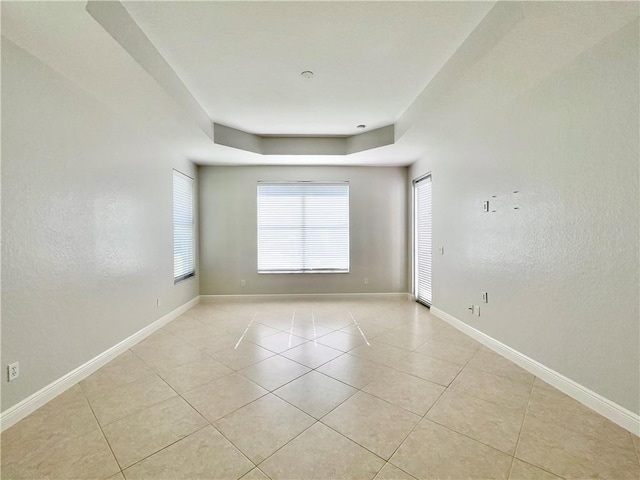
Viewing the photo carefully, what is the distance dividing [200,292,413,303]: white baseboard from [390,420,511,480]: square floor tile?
377 cm

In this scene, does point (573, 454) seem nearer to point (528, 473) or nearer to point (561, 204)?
point (528, 473)

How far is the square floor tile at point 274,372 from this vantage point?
2.40m

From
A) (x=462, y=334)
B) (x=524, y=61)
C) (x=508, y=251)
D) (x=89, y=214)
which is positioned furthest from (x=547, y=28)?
(x=89, y=214)

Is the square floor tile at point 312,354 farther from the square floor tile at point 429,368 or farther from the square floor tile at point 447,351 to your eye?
the square floor tile at point 447,351

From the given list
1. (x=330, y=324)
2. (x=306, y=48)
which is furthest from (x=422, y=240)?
(x=306, y=48)

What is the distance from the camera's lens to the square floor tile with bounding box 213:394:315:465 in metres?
1.65

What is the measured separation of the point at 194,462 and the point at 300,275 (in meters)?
4.03

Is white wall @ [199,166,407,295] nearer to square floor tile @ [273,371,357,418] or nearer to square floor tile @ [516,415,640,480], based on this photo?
square floor tile @ [273,371,357,418]

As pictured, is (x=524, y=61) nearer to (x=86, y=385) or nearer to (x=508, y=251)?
(x=508, y=251)

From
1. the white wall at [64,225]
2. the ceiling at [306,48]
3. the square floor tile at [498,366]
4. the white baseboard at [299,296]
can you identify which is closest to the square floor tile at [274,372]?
the white wall at [64,225]

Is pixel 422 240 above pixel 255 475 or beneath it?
above

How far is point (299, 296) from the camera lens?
18.0ft

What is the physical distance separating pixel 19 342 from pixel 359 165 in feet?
16.5

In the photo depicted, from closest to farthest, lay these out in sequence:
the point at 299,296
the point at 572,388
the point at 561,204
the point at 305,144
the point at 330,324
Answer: the point at 572,388 < the point at 561,204 < the point at 330,324 < the point at 305,144 < the point at 299,296
